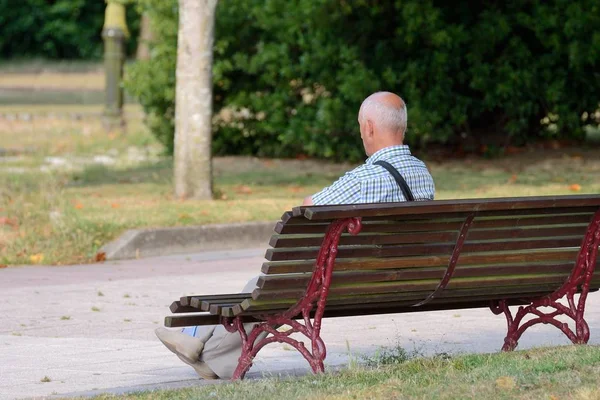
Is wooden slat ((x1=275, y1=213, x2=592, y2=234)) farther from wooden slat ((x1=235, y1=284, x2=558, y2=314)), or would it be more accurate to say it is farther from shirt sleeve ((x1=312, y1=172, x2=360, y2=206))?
wooden slat ((x1=235, y1=284, x2=558, y2=314))

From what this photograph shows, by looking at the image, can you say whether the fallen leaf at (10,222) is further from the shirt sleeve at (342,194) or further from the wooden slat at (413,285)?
the wooden slat at (413,285)

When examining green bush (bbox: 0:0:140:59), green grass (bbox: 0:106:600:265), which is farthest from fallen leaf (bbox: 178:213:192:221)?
green bush (bbox: 0:0:140:59)

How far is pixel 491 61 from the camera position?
61.5 feet

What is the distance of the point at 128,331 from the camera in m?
8.30

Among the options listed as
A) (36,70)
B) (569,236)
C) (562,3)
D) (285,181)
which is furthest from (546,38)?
(36,70)

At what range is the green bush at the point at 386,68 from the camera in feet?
58.8

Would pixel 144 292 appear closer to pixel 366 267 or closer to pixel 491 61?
pixel 366 267

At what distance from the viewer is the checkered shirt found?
6.27 metres

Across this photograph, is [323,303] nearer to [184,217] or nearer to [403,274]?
[403,274]

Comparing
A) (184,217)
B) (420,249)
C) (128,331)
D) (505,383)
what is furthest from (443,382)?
(184,217)

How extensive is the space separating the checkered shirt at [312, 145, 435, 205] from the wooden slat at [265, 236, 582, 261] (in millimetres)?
253

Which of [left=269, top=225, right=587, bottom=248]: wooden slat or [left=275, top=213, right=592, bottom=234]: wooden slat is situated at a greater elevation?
[left=275, top=213, right=592, bottom=234]: wooden slat

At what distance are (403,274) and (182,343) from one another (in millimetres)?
1170

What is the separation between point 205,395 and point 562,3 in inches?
531
